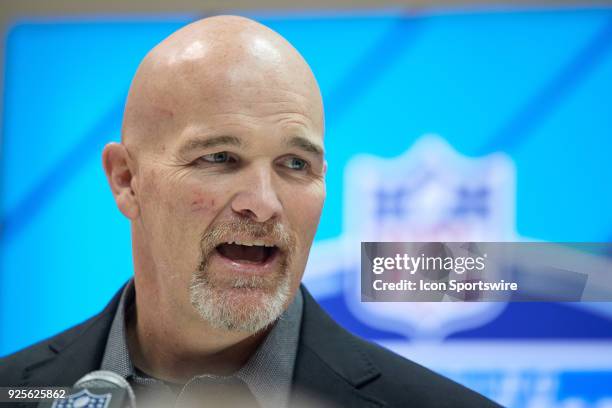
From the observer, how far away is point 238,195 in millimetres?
→ 1718

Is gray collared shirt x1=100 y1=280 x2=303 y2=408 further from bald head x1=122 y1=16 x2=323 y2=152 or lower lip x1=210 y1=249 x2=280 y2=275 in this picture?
bald head x1=122 y1=16 x2=323 y2=152

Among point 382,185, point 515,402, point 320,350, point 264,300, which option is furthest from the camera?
point 382,185

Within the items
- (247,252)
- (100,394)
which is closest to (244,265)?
(247,252)

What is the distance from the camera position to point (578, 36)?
2.28 metres

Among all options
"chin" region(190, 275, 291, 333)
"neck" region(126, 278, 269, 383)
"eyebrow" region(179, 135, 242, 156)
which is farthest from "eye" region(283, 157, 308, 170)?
"neck" region(126, 278, 269, 383)

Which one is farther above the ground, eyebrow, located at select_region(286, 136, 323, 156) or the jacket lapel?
eyebrow, located at select_region(286, 136, 323, 156)

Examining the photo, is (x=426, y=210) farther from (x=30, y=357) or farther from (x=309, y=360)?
(x=30, y=357)

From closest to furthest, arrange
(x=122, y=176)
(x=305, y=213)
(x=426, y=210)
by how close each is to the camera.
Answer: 1. (x=305, y=213)
2. (x=122, y=176)
3. (x=426, y=210)

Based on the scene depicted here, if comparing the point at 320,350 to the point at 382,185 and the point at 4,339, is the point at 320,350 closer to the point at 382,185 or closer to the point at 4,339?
the point at 382,185

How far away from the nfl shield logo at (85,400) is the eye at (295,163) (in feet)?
2.33

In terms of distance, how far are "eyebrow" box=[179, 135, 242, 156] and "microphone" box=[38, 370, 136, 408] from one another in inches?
24.0

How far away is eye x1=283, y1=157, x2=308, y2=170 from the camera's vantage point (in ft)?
5.86

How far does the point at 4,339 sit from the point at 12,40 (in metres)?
0.87

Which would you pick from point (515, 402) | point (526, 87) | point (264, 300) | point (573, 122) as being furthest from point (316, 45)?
point (515, 402)
